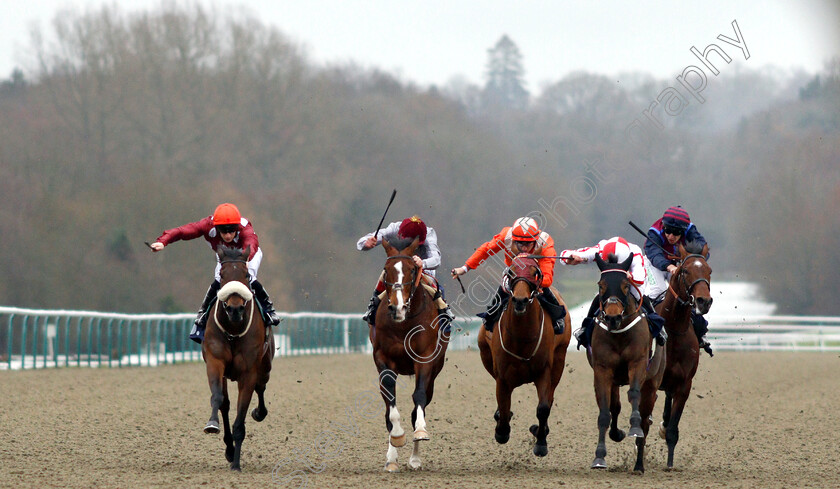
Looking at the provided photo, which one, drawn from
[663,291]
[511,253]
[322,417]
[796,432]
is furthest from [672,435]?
[322,417]

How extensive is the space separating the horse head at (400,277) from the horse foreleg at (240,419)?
1196 millimetres

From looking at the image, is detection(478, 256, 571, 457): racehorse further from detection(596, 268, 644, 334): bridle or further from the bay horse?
the bay horse

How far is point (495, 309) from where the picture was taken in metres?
9.27

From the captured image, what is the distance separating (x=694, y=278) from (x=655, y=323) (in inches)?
17.2

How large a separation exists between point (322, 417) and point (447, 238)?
2013 centimetres

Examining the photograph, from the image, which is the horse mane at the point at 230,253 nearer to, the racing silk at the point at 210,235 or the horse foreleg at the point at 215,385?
the racing silk at the point at 210,235

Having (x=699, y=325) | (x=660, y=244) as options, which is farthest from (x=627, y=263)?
(x=699, y=325)

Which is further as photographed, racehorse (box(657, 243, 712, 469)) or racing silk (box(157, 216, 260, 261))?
racing silk (box(157, 216, 260, 261))

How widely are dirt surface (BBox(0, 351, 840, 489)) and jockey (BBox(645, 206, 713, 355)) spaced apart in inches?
45.6

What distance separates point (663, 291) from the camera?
→ 957 centimetres

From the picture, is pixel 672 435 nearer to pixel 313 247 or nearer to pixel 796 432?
pixel 796 432

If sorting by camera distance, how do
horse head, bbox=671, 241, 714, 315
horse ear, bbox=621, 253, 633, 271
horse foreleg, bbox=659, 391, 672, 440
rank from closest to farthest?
horse ear, bbox=621, 253, 633, 271
horse head, bbox=671, 241, 714, 315
horse foreleg, bbox=659, 391, 672, 440

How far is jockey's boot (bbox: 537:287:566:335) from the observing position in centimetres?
902

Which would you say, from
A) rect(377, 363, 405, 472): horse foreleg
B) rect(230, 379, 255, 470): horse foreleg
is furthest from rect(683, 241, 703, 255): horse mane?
rect(230, 379, 255, 470): horse foreleg
